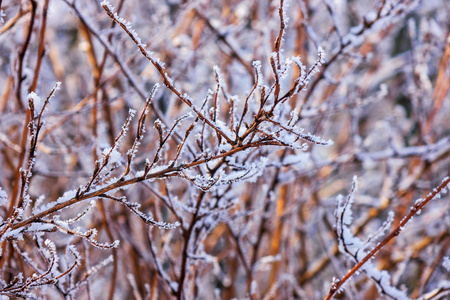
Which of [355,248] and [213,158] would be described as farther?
[355,248]

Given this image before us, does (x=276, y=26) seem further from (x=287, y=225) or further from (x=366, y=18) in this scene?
(x=287, y=225)

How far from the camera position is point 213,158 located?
3.18 feet

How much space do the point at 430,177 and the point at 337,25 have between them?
2.10 meters

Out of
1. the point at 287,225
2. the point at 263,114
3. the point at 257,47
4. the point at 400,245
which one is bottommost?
the point at 400,245

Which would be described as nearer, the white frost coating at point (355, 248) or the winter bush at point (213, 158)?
the winter bush at point (213, 158)

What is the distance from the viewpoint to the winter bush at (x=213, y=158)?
988 millimetres

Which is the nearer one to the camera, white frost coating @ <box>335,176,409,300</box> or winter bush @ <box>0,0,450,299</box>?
winter bush @ <box>0,0,450,299</box>

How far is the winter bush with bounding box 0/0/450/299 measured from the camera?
988 millimetres

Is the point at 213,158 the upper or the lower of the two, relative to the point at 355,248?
upper

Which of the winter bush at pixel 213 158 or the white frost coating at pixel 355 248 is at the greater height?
the winter bush at pixel 213 158

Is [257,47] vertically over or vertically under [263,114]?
over

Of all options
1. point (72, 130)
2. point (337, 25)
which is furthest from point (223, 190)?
point (72, 130)

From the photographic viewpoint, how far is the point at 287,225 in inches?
111

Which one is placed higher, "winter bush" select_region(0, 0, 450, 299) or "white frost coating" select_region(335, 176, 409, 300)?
"winter bush" select_region(0, 0, 450, 299)
